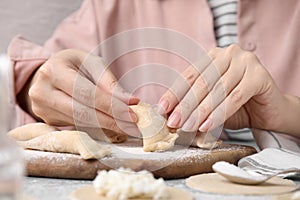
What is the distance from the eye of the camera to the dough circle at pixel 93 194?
0.63m

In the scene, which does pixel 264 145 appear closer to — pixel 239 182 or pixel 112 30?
pixel 239 182

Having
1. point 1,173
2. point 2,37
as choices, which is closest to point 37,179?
point 1,173

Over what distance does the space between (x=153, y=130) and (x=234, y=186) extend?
0.18m

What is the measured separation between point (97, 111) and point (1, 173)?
449 mm

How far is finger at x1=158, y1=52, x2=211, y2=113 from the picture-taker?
0.87m

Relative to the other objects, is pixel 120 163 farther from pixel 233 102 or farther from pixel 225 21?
pixel 225 21

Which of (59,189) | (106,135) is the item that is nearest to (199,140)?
(106,135)

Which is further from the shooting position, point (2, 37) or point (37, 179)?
point (2, 37)

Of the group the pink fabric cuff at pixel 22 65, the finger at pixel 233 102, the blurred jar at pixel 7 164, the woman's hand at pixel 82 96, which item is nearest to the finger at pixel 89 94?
the woman's hand at pixel 82 96

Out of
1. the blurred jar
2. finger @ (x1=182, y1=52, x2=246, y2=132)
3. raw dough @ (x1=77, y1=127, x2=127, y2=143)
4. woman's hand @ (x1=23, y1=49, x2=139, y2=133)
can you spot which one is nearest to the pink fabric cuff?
woman's hand @ (x1=23, y1=49, x2=139, y2=133)

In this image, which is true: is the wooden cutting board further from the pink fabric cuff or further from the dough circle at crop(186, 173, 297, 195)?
the pink fabric cuff

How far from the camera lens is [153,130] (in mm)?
834

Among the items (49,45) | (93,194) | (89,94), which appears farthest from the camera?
(49,45)

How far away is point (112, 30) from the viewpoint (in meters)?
1.33
